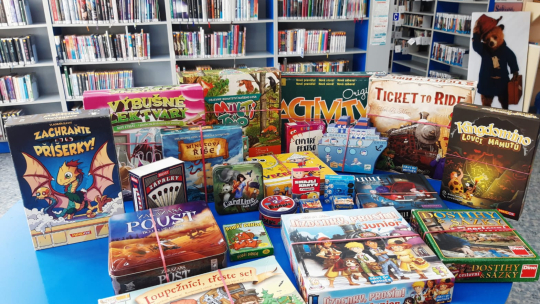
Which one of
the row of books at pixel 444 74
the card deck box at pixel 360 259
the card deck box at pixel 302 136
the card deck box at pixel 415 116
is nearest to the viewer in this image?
the card deck box at pixel 360 259

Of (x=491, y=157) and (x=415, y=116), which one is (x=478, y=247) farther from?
(x=415, y=116)

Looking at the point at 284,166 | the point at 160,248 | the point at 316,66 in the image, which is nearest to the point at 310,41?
the point at 316,66

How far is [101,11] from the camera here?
13.3 feet

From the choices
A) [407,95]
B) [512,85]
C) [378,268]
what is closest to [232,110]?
[407,95]

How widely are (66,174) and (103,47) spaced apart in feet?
10.6

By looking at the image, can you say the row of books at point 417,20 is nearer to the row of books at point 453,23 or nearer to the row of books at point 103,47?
the row of books at point 453,23

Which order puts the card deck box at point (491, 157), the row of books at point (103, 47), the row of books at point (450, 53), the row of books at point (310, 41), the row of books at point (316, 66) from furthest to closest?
the row of books at point (450, 53) < the row of books at point (316, 66) < the row of books at point (310, 41) < the row of books at point (103, 47) < the card deck box at point (491, 157)

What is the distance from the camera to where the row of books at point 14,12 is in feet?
12.9

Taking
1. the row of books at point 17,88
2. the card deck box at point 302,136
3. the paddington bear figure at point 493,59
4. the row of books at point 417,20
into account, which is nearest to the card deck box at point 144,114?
the card deck box at point 302,136

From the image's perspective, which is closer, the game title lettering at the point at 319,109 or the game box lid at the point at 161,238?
the game box lid at the point at 161,238

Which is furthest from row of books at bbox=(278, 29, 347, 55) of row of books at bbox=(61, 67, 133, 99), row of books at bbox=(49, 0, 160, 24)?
row of books at bbox=(61, 67, 133, 99)

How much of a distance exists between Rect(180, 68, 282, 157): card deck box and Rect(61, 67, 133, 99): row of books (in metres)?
2.80

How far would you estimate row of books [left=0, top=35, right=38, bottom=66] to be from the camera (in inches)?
159

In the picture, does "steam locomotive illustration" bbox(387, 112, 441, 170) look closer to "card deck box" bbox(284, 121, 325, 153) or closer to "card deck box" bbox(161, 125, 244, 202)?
"card deck box" bbox(284, 121, 325, 153)
